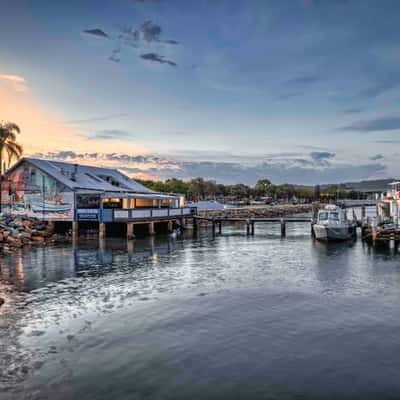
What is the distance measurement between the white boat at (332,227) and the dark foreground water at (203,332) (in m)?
12.4

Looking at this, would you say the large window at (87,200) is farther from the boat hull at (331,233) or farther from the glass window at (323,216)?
the glass window at (323,216)

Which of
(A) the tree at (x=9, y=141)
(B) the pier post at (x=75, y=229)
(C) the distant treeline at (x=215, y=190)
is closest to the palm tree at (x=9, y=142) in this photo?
(A) the tree at (x=9, y=141)

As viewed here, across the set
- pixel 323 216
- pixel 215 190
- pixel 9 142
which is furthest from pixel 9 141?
pixel 215 190

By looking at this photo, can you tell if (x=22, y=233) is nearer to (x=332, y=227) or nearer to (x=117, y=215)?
(x=117, y=215)

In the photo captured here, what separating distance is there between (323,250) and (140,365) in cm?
2527

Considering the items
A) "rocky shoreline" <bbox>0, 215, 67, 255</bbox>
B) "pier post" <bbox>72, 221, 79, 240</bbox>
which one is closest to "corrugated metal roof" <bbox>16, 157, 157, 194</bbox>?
"pier post" <bbox>72, 221, 79, 240</bbox>

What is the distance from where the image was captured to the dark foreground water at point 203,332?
29.4 feet

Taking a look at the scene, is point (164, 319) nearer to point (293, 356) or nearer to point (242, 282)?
point (293, 356)

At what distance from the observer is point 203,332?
12.5 m

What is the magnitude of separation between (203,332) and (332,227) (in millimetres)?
27611

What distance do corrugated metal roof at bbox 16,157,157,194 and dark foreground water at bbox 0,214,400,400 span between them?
20.4 meters

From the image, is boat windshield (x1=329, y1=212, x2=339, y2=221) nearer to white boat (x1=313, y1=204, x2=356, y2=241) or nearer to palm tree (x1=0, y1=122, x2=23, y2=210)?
white boat (x1=313, y1=204, x2=356, y2=241)

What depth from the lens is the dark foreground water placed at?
29.4 feet

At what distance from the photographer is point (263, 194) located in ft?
598
